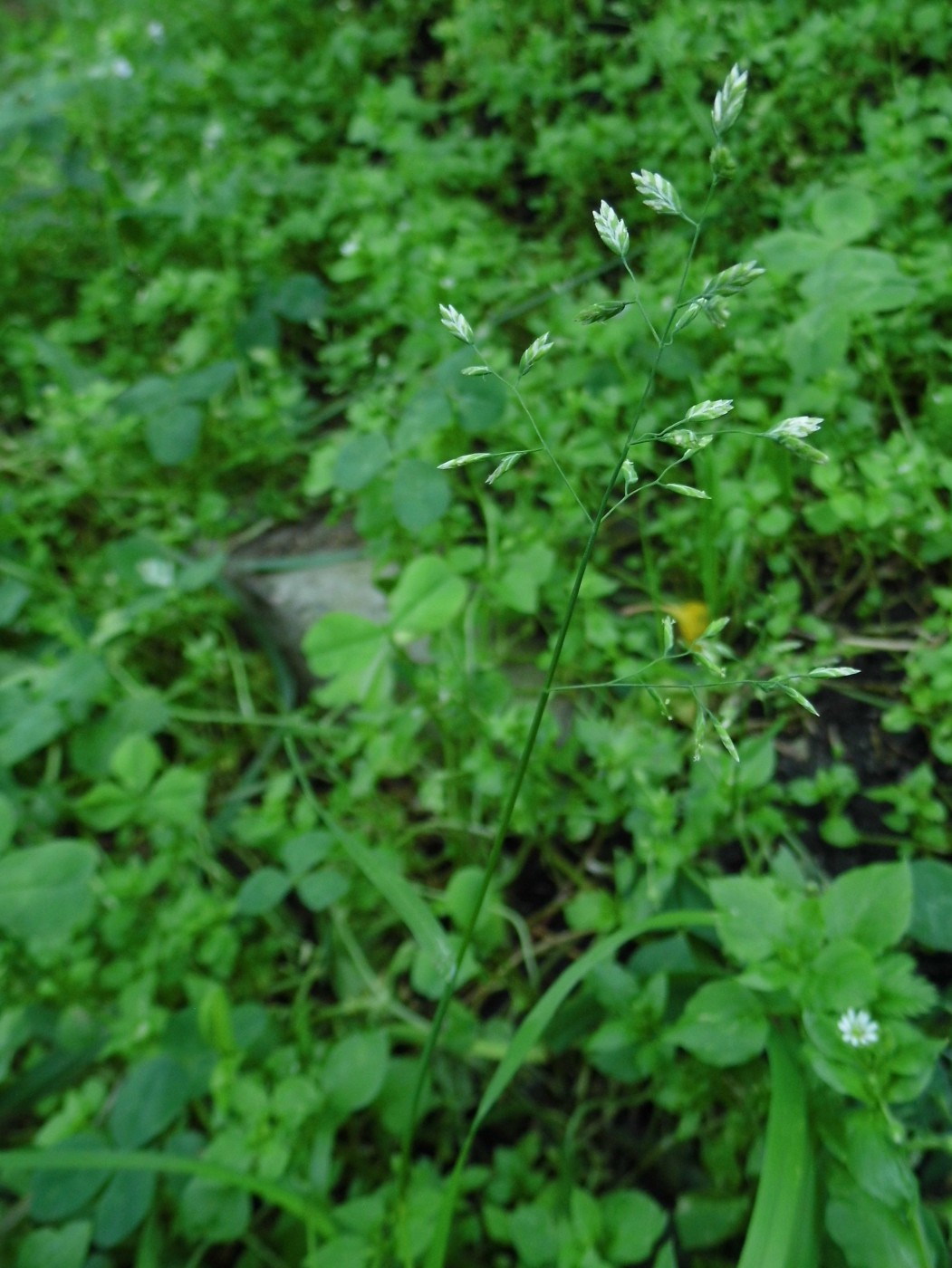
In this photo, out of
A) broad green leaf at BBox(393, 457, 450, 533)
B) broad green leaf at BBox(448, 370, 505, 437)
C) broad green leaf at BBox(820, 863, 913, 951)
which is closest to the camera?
broad green leaf at BBox(820, 863, 913, 951)

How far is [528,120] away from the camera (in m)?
2.77

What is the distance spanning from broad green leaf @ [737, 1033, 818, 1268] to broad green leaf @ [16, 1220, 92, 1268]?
1015 millimetres

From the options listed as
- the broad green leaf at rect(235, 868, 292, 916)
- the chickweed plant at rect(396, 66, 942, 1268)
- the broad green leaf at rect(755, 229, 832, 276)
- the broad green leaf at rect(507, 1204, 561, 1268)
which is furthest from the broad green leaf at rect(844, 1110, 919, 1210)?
the broad green leaf at rect(755, 229, 832, 276)

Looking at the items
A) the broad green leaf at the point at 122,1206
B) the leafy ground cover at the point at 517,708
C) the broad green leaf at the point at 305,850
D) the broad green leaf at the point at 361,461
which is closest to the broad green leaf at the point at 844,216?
the leafy ground cover at the point at 517,708

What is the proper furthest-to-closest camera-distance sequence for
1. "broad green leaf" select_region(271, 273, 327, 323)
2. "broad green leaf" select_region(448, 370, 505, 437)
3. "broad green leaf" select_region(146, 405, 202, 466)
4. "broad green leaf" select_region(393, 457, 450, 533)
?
"broad green leaf" select_region(271, 273, 327, 323) < "broad green leaf" select_region(146, 405, 202, 466) < "broad green leaf" select_region(448, 370, 505, 437) < "broad green leaf" select_region(393, 457, 450, 533)

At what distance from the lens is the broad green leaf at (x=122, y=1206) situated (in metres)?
1.45

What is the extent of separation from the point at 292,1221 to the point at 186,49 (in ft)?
12.0

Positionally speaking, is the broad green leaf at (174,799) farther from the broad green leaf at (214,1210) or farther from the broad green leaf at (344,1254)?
the broad green leaf at (344,1254)

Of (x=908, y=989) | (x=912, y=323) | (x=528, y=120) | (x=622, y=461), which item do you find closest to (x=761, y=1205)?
(x=908, y=989)

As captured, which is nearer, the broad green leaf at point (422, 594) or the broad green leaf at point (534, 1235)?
the broad green leaf at point (534, 1235)

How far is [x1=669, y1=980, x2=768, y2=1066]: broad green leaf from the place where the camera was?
3.85 feet

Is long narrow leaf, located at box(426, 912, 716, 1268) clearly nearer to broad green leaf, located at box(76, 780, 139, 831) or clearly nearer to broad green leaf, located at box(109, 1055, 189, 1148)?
broad green leaf, located at box(109, 1055, 189, 1148)

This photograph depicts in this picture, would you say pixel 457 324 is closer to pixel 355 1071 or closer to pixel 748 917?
pixel 748 917

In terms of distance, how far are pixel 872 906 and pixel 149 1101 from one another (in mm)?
1116
